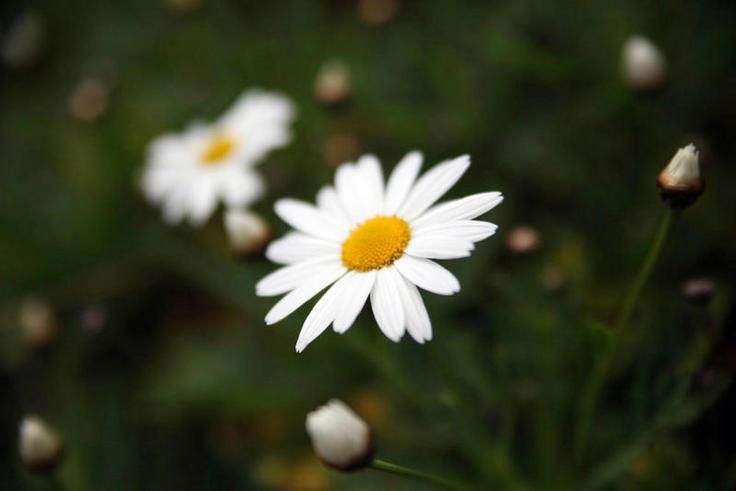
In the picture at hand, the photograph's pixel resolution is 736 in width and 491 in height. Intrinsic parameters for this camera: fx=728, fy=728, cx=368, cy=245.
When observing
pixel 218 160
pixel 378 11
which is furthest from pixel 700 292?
pixel 378 11

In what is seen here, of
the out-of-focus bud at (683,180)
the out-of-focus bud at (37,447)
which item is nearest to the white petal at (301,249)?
the out-of-focus bud at (683,180)

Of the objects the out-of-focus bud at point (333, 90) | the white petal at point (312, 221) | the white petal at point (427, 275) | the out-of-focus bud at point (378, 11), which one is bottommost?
the white petal at point (427, 275)

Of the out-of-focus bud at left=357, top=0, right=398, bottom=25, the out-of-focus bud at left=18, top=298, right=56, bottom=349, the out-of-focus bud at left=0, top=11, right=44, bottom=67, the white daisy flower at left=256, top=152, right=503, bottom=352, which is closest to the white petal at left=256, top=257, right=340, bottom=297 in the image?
the white daisy flower at left=256, top=152, right=503, bottom=352

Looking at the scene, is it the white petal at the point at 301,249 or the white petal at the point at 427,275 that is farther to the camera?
the white petal at the point at 301,249

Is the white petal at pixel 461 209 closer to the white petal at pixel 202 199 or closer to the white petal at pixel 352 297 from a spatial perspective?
the white petal at pixel 352 297

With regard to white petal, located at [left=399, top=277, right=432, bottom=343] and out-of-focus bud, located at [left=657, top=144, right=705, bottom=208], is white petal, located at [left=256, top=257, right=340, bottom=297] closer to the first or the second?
white petal, located at [left=399, top=277, right=432, bottom=343]

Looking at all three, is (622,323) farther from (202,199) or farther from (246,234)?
(202,199)
